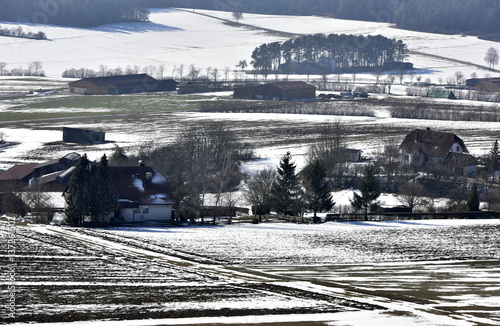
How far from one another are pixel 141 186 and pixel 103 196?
3.36 metres

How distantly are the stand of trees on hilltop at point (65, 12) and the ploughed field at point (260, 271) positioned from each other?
133 metres

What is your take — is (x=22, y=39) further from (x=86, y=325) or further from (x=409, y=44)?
(x=86, y=325)

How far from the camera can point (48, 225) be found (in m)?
41.3

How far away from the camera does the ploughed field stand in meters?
24.9

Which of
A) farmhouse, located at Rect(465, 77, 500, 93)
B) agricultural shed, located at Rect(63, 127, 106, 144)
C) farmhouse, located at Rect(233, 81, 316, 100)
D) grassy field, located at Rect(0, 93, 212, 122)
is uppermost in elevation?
farmhouse, located at Rect(465, 77, 500, 93)

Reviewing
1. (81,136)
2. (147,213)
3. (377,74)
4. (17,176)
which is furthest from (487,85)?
(147,213)

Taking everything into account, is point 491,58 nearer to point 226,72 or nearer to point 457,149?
point 226,72

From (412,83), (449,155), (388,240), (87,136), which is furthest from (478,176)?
(412,83)

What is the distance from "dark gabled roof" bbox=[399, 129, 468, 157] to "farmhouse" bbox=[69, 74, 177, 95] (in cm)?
5223

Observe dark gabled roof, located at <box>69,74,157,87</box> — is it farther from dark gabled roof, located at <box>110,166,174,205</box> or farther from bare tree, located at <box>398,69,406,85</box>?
dark gabled roof, located at <box>110,166,174,205</box>

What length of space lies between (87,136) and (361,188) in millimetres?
30044

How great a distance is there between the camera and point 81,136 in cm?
6994

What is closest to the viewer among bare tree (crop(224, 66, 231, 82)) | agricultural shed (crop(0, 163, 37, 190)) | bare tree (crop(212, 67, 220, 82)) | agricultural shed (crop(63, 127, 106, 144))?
agricultural shed (crop(0, 163, 37, 190))

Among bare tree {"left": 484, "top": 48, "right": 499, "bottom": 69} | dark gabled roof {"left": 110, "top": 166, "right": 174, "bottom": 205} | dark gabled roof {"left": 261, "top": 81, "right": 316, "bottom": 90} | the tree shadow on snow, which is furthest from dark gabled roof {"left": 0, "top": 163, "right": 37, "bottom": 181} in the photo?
the tree shadow on snow
